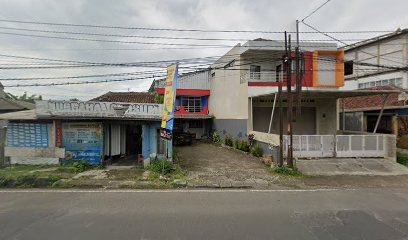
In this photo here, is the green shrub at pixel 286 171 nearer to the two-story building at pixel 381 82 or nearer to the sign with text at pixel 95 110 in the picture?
the sign with text at pixel 95 110

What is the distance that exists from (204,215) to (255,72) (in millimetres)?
14148

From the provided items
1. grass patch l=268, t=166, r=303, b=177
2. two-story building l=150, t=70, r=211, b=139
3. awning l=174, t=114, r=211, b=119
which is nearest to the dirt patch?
grass patch l=268, t=166, r=303, b=177

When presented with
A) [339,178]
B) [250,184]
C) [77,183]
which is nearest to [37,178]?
[77,183]

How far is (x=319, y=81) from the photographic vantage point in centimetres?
1723

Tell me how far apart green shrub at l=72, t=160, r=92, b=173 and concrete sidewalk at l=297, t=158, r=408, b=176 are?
9632 millimetres

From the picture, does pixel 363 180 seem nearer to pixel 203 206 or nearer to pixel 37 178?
pixel 203 206

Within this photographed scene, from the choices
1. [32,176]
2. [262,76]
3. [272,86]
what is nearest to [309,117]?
[272,86]

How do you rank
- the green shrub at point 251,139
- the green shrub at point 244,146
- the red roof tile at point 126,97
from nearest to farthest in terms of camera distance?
the green shrub at point 251,139
the green shrub at point 244,146
the red roof tile at point 126,97

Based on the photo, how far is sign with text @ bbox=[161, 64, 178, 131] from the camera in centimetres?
931

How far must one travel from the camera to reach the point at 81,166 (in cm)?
980

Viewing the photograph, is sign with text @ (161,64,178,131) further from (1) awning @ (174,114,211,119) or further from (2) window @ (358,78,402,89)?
(2) window @ (358,78,402,89)

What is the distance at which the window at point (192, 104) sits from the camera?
24580mm

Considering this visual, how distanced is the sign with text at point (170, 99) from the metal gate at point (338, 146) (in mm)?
6592

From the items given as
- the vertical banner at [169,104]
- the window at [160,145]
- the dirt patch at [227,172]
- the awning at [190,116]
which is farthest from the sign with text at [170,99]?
the awning at [190,116]
